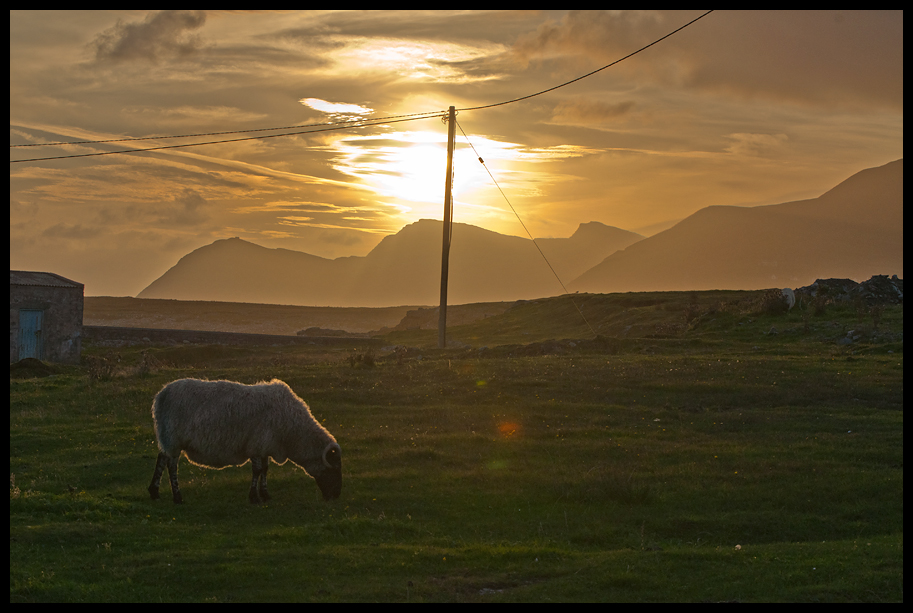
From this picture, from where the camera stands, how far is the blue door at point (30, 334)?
1726 inches

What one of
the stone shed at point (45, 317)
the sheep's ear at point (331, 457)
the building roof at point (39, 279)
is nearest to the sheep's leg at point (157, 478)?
the sheep's ear at point (331, 457)

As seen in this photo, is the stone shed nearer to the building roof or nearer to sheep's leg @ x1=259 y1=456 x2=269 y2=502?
the building roof

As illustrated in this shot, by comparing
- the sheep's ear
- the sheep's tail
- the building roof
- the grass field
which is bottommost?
the grass field

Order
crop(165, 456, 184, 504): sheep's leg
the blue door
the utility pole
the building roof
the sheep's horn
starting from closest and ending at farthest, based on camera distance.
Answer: crop(165, 456, 184, 504): sheep's leg, the sheep's horn, the utility pole, the blue door, the building roof

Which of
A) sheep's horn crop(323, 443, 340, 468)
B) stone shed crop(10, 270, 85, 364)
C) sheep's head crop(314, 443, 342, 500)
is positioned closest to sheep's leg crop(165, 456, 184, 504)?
sheep's head crop(314, 443, 342, 500)

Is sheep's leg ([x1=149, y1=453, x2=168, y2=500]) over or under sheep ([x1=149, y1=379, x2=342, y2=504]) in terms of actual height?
under

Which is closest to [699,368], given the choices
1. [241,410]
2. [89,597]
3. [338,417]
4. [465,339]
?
[338,417]

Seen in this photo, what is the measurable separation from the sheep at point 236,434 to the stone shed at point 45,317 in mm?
34363

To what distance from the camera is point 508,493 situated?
15.2 m

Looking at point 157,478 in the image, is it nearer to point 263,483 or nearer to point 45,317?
point 263,483

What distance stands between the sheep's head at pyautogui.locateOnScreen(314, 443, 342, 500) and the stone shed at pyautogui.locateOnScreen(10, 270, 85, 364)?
36.2m

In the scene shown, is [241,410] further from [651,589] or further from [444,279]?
[444,279]

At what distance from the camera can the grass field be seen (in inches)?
401

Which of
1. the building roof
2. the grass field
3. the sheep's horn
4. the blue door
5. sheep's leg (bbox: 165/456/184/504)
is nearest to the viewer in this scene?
the grass field
